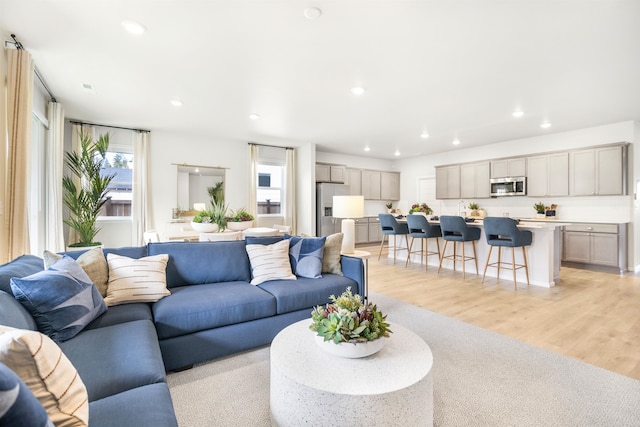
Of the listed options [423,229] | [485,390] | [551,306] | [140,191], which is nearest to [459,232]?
[423,229]

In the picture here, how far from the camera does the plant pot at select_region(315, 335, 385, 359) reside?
1.49 meters

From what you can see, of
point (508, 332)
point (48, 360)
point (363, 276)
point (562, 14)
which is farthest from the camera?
point (363, 276)

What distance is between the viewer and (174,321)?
2018mm

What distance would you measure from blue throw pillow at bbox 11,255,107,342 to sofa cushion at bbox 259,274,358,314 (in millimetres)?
1212

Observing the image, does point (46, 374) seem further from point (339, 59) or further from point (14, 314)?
point (339, 59)

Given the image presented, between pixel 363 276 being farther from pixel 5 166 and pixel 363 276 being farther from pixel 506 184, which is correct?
pixel 506 184

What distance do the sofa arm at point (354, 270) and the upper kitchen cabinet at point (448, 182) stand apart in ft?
18.3

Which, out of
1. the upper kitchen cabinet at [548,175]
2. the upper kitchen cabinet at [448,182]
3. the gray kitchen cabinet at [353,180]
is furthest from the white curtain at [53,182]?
the upper kitchen cabinet at [548,175]

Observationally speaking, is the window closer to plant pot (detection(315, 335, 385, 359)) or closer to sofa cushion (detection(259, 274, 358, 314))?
sofa cushion (detection(259, 274, 358, 314))

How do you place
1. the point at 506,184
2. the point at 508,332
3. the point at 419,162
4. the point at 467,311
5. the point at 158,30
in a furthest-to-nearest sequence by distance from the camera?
1. the point at 419,162
2. the point at 506,184
3. the point at 467,311
4. the point at 508,332
5. the point at 158,30

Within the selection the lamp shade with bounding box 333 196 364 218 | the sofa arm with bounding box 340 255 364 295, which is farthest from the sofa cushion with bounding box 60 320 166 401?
the lamp shade with bounding box 333 196 364 218

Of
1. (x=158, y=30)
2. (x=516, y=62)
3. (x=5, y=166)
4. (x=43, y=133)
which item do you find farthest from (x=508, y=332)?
(x=43, y=133)

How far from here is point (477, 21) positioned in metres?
2.34

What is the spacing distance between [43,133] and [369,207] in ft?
23.4
